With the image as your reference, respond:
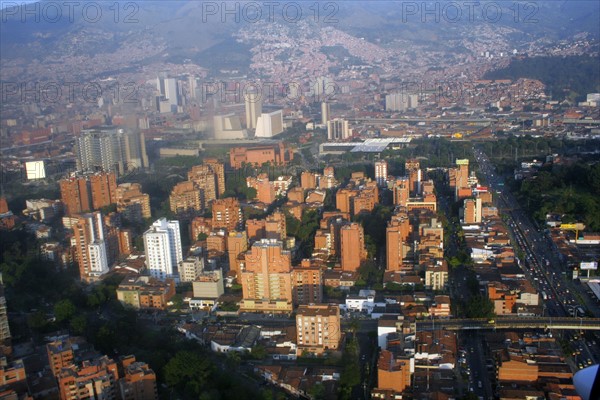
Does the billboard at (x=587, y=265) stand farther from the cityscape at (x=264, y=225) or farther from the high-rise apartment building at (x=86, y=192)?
the high-rise apartment building at (x=86, y=192)

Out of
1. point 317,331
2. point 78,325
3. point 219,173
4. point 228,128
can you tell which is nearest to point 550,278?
point 317,331

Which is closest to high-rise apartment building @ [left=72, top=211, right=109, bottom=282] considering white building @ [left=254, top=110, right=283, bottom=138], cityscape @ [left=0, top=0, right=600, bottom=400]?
cityscape @ [left=0, top=0, right=600, bottom=400]

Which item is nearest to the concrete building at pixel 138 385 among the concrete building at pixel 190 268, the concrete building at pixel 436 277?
the concrete building at pixel 190 268

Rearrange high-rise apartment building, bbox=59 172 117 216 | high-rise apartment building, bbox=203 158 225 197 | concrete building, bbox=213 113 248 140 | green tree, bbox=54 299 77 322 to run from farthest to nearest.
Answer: concrete building, bbox=213 113 248 140, high-rise apartment building, bbox=203 158 225 197, high-rise apartment building, bbox=59 172 117 216, green tree, bbox=54 299 77 322

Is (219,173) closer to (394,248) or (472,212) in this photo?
(472,212)

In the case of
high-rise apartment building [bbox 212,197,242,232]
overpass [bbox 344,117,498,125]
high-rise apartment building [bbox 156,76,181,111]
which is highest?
high-rise apartment building [bbox 156,76,181,111]

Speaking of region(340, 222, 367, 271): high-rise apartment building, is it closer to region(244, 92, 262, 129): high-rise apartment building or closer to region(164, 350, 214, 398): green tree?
region(164, 350, 214, 398): green tree
